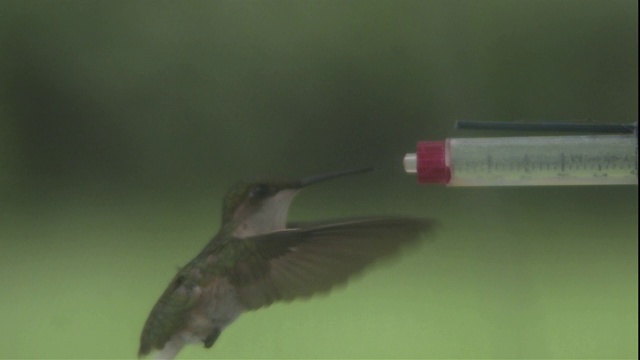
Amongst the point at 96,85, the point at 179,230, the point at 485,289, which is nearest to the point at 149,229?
the point at 179,230

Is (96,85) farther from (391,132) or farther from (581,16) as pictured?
(581,16)

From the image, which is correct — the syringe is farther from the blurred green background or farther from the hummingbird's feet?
the blurred green background

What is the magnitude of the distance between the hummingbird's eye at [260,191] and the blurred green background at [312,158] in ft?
4.37

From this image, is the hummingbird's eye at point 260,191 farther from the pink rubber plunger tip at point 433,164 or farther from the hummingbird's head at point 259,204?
the pink rubber plunger tip at point 433,164

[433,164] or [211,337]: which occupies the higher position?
[433,164]

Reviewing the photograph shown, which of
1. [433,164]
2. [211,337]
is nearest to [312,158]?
[211,337]

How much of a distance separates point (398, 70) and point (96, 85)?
870 millimetres

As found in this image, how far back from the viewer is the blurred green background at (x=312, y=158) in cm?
231

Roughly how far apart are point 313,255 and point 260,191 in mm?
105

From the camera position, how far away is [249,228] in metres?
1.05

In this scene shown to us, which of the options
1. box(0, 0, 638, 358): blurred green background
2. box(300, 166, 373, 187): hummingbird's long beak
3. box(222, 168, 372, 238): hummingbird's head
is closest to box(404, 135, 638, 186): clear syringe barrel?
box(300, 166, 373, 187): hummingbird's long beak

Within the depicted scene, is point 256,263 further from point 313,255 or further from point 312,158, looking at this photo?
point 312,158

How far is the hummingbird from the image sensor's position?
0.95 metres

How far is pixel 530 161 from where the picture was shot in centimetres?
85
